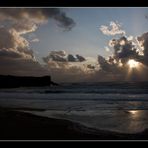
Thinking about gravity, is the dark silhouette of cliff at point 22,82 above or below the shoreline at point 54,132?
above

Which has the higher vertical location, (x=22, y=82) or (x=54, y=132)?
(x=22, y=82)

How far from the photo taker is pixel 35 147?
3.36m

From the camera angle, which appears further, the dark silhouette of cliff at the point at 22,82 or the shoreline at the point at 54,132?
the dark silhouette of cliff at the point at 22,82

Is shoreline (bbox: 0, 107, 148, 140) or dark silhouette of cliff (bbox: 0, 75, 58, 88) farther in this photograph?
dark silhouette of cliff (bbox: 0, 75, 58, 88)

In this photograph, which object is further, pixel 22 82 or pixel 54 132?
pixel 22 82

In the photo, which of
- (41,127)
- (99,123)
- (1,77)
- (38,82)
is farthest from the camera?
(38,82)

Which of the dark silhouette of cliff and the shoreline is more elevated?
the dark silhouette of cliff
